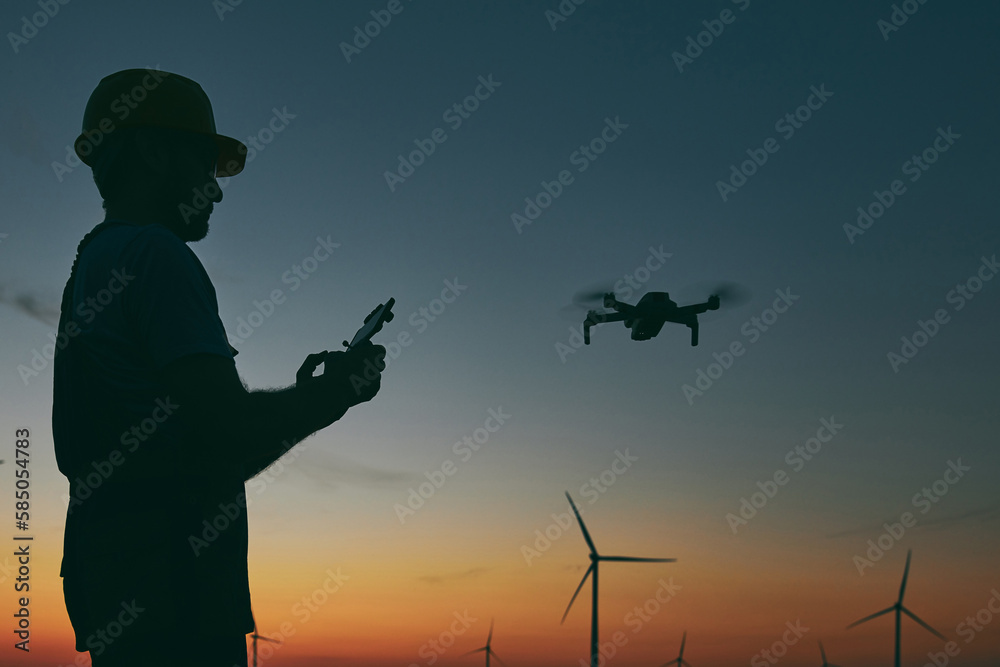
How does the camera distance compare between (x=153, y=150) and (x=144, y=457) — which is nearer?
(x=144, y=457)

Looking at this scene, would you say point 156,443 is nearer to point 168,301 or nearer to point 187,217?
point 168,301

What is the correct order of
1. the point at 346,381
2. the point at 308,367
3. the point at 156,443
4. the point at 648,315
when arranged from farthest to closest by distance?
the point at 648,315 < the point at 308,367 < the point at 346,381 < the point at 156,443

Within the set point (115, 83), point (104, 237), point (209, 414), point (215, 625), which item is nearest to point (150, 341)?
point (209, 414)

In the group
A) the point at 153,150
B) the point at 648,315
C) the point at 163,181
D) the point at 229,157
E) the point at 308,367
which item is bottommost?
the point at 308,367

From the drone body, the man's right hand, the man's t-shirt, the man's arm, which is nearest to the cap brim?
the man's t-shirt

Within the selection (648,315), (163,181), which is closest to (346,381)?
(163,181)

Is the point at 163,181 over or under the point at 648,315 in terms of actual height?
under

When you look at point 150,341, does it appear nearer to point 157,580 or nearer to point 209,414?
point 209,414
